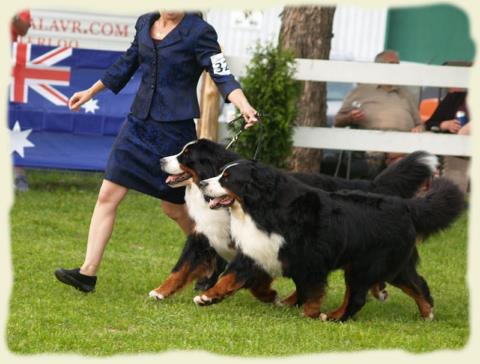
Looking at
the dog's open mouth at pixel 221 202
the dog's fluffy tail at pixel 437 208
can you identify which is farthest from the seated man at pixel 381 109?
the dog's open mouth at pixel 221 202

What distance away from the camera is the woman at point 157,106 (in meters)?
5.67

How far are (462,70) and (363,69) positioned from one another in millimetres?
1031

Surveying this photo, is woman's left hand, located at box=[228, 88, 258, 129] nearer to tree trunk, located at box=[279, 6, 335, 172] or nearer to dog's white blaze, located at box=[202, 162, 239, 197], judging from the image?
dog's white blaze, located at box=[202, 162, 239, 197]

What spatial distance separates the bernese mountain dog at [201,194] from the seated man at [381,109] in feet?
11.5

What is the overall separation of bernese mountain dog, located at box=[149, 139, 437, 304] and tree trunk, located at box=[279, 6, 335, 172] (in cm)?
373

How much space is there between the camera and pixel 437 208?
572 cm

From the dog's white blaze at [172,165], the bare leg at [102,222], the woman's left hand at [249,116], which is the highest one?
the woman's left hand at [249,116]

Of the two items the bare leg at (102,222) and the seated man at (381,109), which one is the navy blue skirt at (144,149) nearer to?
the bare leg at (102,222)

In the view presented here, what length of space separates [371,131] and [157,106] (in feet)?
13.2

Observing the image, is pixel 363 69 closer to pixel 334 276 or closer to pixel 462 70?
pixel 462 70

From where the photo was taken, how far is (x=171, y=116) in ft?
18.8

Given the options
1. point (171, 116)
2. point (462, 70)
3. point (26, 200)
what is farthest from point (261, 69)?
point (171, 116)

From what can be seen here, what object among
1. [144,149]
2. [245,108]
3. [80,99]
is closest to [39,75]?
[80,99]

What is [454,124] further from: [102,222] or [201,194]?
[102,222]
